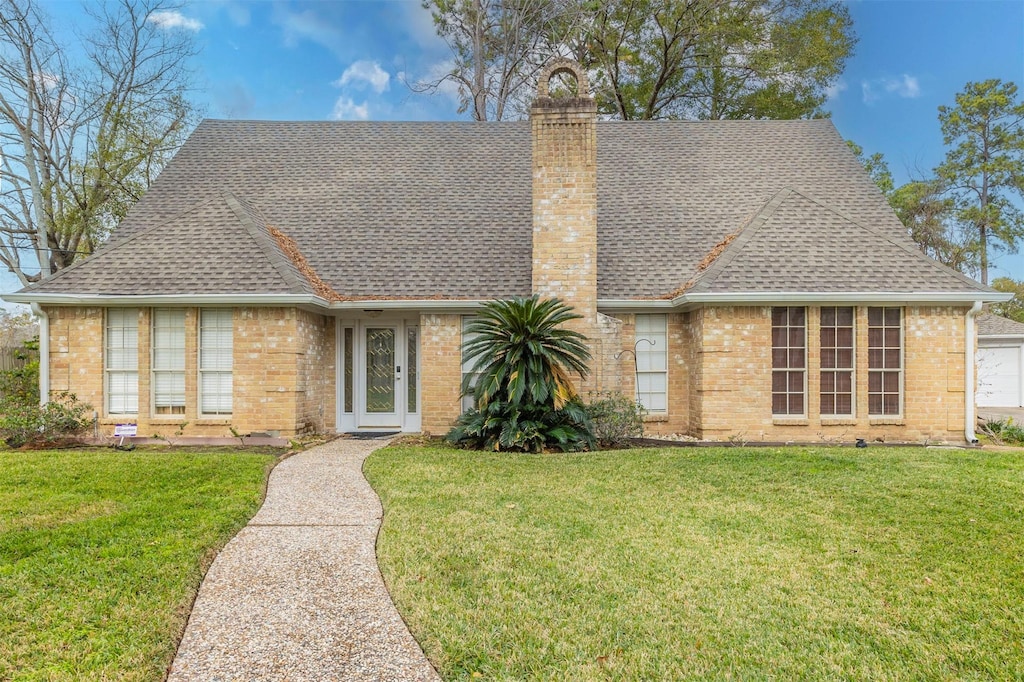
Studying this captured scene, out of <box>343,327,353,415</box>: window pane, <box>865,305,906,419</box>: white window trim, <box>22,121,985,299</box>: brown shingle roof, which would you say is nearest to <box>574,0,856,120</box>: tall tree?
<box>22,121,985,299</box>: brown shingle roof

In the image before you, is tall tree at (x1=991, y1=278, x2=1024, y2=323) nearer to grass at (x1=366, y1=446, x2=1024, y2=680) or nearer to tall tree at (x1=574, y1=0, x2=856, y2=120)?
tall tree at (x1=574, y1=0, x2=856, y2=120)

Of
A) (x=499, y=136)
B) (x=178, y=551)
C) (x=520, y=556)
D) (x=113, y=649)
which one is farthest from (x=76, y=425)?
(x=499, y=136)

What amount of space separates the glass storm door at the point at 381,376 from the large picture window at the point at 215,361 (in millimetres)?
2464

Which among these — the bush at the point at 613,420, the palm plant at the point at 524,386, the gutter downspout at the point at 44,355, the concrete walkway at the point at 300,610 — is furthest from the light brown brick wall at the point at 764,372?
the gutter downspout at the point at 44,355

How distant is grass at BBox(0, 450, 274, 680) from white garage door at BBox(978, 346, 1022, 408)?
22100 mm

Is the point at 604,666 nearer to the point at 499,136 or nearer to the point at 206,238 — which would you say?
the point at 206,238

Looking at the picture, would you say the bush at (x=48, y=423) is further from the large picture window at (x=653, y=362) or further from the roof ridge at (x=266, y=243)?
the large picture window at (x=653, y=362)

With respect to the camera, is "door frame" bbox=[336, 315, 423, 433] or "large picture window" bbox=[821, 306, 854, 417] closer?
"large picture window" bbox=[821, 306, 854, 417]

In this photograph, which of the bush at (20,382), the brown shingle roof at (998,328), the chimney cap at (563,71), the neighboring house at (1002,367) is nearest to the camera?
the chimney cap at (563,71)

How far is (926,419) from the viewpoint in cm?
980

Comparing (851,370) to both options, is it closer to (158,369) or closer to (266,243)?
(266,243)

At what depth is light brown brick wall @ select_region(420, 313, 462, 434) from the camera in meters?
10.5

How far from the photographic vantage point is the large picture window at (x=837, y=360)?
9.97 meters

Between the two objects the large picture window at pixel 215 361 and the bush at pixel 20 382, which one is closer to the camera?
the large picture window at pixel 215 361
